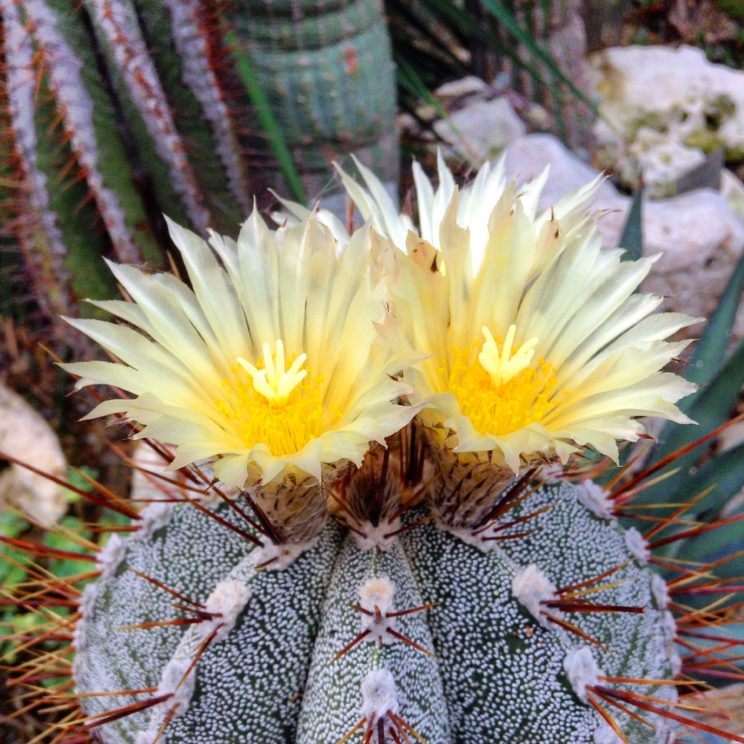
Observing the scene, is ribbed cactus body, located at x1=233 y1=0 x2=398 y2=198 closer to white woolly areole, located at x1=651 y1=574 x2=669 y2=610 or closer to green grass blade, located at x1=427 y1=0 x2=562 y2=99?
green grass blade, located at x1=427 y1=0 x2=562 y2=99

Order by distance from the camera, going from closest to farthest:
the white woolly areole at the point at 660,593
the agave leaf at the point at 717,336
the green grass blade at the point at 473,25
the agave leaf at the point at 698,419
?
the white woolly areole at the point at 660,593, the agave leaf at the point at 698,419, the agave leaf at the point at 717,336, the green grass blade at the point at 473,25

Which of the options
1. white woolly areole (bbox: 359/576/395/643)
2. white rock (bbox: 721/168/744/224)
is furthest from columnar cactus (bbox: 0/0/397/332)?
white rock (bbox: 721/168/744/224)

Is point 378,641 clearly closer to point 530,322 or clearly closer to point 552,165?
point 530,322

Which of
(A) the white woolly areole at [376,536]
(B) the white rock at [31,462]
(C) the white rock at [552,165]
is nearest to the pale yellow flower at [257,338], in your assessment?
(A) the white woolly areole at [376,536]

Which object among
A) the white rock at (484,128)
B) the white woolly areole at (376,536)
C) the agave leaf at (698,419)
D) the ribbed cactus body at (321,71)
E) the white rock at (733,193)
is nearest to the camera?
the white woolly areole at (376,536)

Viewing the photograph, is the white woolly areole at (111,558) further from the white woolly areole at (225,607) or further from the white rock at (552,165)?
the white rock at (552,165)

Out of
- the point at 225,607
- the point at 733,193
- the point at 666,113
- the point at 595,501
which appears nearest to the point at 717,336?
the point at 595,501
